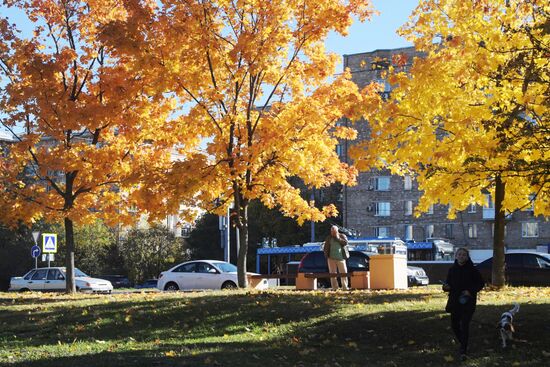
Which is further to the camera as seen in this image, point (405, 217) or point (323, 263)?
point (405, 217)

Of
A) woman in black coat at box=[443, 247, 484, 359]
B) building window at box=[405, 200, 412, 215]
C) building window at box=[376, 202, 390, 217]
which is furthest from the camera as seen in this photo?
building window at box=[376, 202, 390, 217]

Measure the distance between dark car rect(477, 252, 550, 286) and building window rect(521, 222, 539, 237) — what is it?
42.6m

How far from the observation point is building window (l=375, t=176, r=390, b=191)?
8156 centimetres

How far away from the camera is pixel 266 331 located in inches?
586

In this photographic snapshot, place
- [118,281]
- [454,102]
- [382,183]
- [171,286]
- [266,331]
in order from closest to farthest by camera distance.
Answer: [266,331], [454,102], [171,286], [118,281], [382,183]

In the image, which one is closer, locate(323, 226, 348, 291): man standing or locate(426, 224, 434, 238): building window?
locate(323, 226, 348, 291): man standing

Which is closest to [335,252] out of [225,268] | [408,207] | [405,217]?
[225,268]

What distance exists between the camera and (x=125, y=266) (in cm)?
6925

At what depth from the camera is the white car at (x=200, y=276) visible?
32.1 metres

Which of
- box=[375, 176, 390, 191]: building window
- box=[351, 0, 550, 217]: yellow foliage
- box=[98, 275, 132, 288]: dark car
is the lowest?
box=[98, 275, 132, 288]: dark car

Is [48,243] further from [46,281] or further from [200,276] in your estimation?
[200,276]

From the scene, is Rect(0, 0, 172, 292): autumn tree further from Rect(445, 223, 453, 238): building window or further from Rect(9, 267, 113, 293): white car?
Rect(445, 223, 453, 238): building window

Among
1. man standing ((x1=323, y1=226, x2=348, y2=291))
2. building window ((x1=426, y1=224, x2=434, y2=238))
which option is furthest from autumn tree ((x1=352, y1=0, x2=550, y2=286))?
building window ((x1=426, y1=224, x2=434, y2=238))

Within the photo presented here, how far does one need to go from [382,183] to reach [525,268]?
51.5 metres
